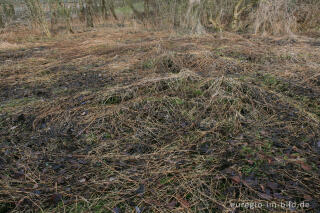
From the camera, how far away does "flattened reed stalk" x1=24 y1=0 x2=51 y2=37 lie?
588 cm

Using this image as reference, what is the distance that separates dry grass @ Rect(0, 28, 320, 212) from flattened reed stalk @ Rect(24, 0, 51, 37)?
401cm

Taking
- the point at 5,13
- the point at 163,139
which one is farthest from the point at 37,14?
the point at 163,139

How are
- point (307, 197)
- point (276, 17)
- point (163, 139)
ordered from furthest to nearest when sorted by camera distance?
point (276, 17) → point (163, 139) → point (307, 197)

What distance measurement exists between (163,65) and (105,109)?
4.90 feet

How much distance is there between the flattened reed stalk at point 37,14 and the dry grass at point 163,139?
13.2 feet

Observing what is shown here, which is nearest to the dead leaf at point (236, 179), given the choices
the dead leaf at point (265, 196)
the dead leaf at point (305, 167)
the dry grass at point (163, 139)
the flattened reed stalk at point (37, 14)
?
the dry grass at point (163, 139)

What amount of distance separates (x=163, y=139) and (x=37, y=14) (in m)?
6.82

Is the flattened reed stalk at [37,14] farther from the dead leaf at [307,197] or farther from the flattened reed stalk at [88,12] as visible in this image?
the dead leaf at [307,197]

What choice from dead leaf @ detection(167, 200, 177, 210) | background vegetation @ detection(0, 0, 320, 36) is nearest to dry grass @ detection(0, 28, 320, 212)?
dead leaf @ detection(167, 200, 177, 210)

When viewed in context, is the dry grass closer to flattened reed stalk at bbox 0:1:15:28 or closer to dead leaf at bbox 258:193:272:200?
dead leaf at bbox 258:193:272:200

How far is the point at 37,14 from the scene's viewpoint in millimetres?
6113

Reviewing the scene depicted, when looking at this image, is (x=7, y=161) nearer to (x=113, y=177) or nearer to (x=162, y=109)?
(x=113, y=177)

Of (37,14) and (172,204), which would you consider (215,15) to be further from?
(172,204)

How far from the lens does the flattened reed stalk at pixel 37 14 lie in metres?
5.88
